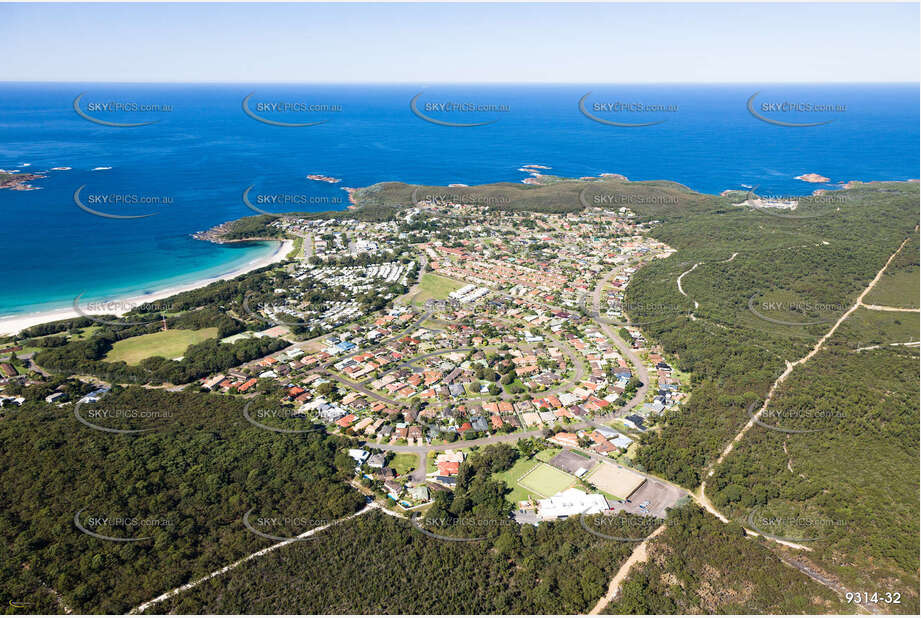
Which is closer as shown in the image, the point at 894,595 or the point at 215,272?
the point at 894,595

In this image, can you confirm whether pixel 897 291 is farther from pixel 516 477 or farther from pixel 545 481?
pixel 516 477

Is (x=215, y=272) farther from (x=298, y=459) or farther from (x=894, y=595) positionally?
(x=894, y=595)

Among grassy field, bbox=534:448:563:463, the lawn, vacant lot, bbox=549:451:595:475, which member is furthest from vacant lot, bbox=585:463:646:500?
grassy field, bbox=534:448:563:463

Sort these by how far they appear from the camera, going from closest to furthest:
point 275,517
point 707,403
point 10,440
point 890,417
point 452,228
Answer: point 275,517, point 10,440, point 890,417, point 707,403, point 452,228

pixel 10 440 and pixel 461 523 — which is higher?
pixel 10 440

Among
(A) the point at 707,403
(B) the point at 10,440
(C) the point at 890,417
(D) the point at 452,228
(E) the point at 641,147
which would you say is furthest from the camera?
(E) the point at 641,147

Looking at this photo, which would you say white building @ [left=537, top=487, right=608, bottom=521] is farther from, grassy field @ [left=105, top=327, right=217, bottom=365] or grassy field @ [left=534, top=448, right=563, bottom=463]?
grassy field @ [left=105, top=327, right=217, bottom=365]

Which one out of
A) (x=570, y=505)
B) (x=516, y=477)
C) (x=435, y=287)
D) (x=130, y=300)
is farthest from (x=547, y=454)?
(x=130, y=300)

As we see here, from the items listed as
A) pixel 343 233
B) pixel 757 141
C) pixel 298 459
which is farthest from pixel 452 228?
pixel 757 141
